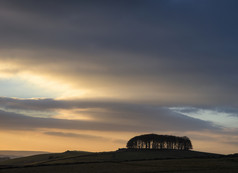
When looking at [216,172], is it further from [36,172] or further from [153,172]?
[36,172]

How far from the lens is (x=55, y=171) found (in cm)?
7362

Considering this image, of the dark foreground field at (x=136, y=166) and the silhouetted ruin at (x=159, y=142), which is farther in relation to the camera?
the silhouetted ruin at (x=159, y=142)

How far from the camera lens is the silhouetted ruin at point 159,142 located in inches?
6407

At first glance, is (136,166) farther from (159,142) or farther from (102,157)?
(159,142)

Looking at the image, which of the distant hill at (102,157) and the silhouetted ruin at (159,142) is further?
the silhouetted ruin at (159,142)

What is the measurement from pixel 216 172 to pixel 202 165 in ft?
41.8

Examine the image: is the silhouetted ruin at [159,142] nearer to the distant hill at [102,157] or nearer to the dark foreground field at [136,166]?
the distant hill at [102,157]

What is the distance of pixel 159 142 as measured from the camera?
162625mm

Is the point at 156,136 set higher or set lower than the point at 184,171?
higher

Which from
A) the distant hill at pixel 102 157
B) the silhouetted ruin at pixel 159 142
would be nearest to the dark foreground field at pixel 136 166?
the distant hill at pixel 102 157

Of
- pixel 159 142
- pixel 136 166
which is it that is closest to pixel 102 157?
pixel 136 166

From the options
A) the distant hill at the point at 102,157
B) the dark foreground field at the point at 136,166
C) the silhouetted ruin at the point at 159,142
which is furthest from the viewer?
the silhouetted ruin at the point at 159,142

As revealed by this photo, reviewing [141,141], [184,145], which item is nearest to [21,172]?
[141,141]

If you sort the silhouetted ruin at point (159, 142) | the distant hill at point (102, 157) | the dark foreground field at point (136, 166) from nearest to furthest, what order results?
1. the dark foreground field at point (136, 166)
2. the distant hill at point (102, 157)
3. the silhouetted ruin at point (159, 142)
